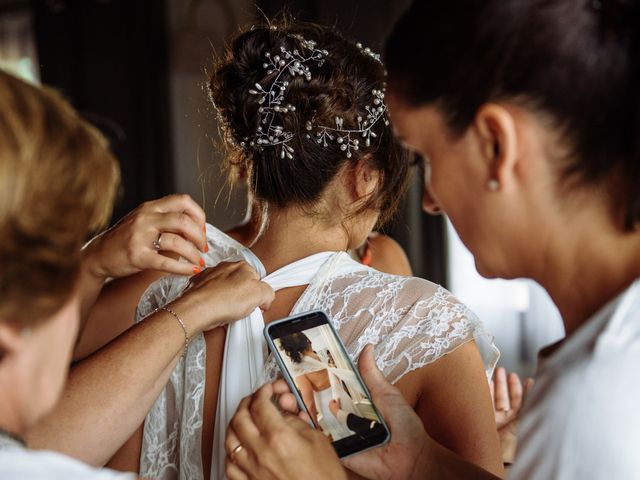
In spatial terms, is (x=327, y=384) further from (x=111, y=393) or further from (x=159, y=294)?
(x=159, y=294)

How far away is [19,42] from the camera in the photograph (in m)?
5.22

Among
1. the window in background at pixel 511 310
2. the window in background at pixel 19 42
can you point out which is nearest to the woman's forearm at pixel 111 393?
the window in background at pixel 511 310

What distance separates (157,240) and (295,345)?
1.28 feet

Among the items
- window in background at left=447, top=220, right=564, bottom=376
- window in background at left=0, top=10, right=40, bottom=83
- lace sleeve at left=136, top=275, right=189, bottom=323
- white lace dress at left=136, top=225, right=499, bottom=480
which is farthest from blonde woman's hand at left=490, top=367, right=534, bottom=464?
window in background at left=0, top=10, right=40, bottom=83

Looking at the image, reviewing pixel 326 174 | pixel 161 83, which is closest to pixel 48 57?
pixel 161 83

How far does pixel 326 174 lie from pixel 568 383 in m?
0.73

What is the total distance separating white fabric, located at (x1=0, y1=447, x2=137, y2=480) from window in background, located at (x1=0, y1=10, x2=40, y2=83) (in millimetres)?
4989

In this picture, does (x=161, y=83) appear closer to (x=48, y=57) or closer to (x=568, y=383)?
(x=48, y=57)

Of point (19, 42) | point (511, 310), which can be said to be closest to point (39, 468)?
point (511, 310)

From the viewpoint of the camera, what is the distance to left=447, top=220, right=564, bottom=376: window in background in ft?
12.3

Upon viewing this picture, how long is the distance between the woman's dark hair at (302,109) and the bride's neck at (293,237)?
0.02m

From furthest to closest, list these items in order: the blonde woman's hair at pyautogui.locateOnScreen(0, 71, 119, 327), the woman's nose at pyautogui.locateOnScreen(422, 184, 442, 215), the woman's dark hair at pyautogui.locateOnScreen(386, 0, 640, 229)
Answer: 1. the woman's nose at pyautogui.locateOnScreen(422, 184, 442, 215)
2. the woman's dark hair at pyautogui.locateOnScreen(386, 0, 640, 229)
3. the blonde woman's hair at pyautogui.locateOnScreen(0, 71, 119, 327)

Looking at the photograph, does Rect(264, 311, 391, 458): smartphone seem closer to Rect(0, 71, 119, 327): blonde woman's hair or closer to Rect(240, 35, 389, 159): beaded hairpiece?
Rect(240, 35, 389, 159): beaded hairpiece

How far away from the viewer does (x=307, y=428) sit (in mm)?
1029
